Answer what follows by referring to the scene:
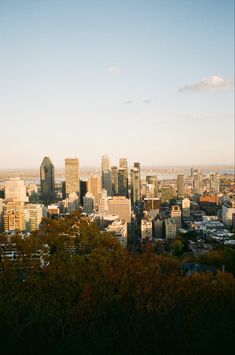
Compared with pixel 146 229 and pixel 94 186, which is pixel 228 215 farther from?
pixel 94 186

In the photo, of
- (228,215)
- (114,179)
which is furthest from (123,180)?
(228,215)

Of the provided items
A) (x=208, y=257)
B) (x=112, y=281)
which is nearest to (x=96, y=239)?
(x=112, y=281)

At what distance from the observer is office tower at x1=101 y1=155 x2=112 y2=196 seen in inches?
963

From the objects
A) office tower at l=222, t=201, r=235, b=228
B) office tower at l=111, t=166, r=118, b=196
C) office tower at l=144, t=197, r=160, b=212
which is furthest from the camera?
office tower at l=111, t=166, r=118, b=196

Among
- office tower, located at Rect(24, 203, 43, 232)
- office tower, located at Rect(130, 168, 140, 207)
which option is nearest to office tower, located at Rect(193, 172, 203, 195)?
office tower, located at Rect(130, 168, 140, 207)

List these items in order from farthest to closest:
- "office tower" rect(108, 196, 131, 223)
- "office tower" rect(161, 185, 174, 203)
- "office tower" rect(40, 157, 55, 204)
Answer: "office tower" rect(161, 185, 174, 203)
"office tower" rect(40, 157, 55, 204)
"office tower" rect(108, 196, 131, 223)

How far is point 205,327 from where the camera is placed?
2.32 metres

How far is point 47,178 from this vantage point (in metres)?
23.4

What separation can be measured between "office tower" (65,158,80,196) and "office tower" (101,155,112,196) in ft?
6.26

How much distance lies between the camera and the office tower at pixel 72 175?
74.2ft

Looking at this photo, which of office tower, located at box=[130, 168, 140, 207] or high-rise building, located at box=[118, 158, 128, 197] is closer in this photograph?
office tower, located at box=[130, 168, 140, 207]

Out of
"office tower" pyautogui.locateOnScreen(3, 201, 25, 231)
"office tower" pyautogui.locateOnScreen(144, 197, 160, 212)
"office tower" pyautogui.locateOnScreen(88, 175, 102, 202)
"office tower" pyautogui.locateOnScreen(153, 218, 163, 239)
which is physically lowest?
"office tower" pyautogui.locateOnScreen(153, 218, 163, 239)

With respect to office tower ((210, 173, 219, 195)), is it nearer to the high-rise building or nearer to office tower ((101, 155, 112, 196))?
the high-rise building

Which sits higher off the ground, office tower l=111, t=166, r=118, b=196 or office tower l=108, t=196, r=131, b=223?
office tower l=111, t=166, r=118, b=196
